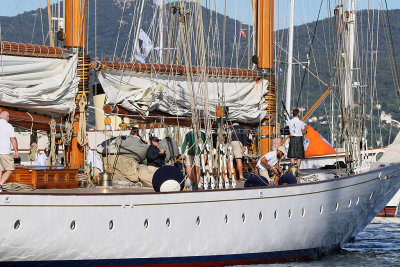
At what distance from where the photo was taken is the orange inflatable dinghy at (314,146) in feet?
92.3

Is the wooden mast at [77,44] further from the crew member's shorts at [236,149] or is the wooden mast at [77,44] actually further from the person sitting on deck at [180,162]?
the crew member's shorts at [236,149]

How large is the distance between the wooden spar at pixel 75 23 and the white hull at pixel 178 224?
408 cm

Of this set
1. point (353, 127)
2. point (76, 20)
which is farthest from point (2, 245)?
point (353, 127)

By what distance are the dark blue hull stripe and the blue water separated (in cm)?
17

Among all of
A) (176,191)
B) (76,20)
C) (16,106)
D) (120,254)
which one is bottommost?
(120,254)

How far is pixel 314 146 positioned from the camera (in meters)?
28.3

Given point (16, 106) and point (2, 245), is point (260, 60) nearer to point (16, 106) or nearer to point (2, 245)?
point (16, 106)

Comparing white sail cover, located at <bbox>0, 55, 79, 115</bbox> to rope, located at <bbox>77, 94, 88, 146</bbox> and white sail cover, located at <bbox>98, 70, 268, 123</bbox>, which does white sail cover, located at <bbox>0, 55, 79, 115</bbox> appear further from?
white sail cover, located at <bbox>98, 70, 268, 123</bbox>

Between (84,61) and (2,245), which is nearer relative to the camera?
(2,245)

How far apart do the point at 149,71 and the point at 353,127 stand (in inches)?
186

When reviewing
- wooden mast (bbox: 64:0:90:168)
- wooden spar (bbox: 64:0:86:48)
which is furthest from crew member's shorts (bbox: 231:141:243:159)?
wooden spar (bbox: 64:0:86:48)

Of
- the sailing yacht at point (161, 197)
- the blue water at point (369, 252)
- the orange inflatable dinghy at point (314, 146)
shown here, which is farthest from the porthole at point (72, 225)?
the orange inflatable dinghy at point (314, 146)

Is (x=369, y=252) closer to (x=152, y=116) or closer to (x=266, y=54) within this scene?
(x=266, y=54)

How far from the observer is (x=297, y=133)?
18.4m
